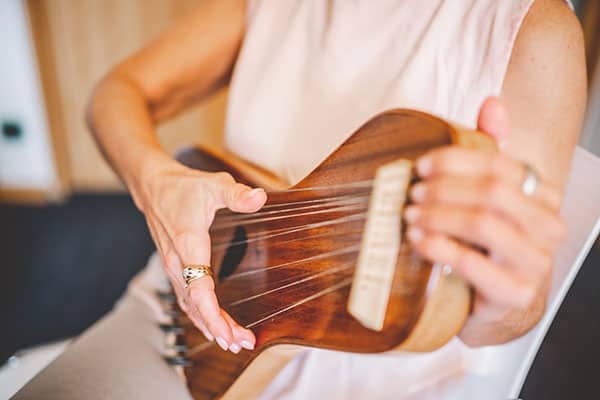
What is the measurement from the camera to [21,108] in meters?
2.39

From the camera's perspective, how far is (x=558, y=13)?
536 mm

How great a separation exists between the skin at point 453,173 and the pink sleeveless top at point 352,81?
56mm

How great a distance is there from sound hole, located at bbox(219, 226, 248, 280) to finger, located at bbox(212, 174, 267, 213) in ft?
0.35

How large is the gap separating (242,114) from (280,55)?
133 mm

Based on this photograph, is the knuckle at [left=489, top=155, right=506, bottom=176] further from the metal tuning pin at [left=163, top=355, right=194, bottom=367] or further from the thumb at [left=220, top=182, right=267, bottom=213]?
the metal tuning pin at [left=163, top=355, right=194, bottom=367]

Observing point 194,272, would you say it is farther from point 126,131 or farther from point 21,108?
point 21,108

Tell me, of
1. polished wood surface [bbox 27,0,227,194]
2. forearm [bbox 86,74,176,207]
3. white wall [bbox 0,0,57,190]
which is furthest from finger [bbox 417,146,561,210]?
white wall [bbox 0,0,57,190]

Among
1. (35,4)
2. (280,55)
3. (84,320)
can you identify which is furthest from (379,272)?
(35,4)

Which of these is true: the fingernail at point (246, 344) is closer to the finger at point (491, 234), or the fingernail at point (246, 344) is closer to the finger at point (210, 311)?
the finger at point (210, 311)

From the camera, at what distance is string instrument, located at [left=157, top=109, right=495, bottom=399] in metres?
0.37

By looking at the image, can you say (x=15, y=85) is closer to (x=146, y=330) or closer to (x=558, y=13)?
(x=146, y=330)

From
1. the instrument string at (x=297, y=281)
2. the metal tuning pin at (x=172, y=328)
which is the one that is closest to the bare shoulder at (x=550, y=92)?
the instrument string at (x=297, y=281)

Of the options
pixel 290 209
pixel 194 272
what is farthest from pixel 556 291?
pixel 194 272

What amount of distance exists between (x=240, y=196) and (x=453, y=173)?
30 centimetres
